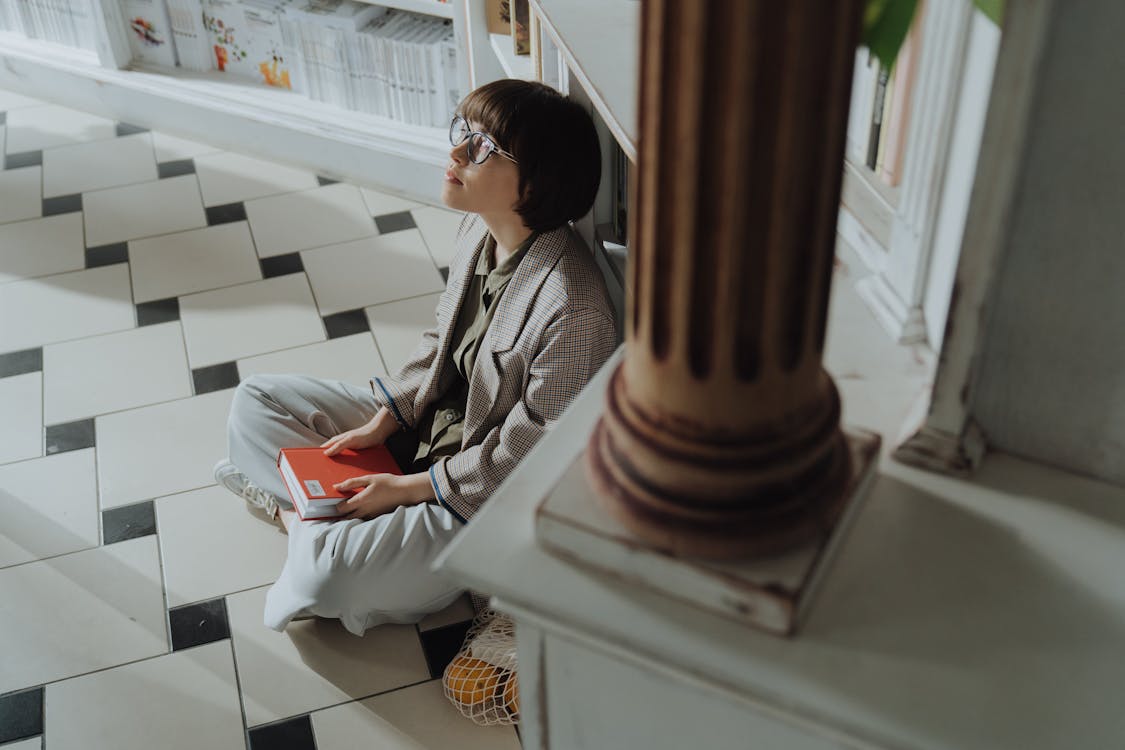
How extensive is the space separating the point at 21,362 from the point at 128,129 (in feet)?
4.81

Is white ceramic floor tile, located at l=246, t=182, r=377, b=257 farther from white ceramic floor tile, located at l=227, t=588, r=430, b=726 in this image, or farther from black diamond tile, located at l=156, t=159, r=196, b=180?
white ceramic floor tile, located at l=227, t=588, r=430, b=726

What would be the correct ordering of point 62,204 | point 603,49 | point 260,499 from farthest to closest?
point 62,204 < point 260,499 < point 603,49

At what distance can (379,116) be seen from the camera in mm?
3600

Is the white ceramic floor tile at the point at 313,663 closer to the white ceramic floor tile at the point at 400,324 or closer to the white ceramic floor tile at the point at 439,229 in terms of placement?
the white ceramic floor tile at the point at 400,324

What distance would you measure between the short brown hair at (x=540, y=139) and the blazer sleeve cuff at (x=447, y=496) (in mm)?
477

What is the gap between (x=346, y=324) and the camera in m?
2.94

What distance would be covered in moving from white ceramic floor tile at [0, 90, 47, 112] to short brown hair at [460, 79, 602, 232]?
3034 millimetres

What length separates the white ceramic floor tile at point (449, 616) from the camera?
82.3 inches

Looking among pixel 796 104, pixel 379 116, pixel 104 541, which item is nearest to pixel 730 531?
pixel 796 104

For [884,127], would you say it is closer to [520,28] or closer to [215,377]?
[520,28]

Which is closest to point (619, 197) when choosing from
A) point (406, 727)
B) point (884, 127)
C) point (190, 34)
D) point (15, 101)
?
point (406, 727)

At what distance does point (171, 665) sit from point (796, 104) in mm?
1857

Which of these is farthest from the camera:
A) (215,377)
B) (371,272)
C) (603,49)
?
(371,272)

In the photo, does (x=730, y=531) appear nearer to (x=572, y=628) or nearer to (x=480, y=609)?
(x=572, y=628)
